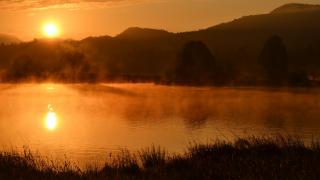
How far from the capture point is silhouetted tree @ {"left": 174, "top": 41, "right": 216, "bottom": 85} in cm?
9362

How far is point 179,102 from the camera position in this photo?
202 feet

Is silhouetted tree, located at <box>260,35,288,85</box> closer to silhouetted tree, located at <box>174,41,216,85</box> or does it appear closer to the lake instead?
silhouetted tree, located at <box>174,41,216,85</box>

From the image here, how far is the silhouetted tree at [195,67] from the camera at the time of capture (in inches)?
3686

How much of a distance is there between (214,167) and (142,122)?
2479cm

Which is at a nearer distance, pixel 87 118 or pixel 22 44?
pixel 87 118

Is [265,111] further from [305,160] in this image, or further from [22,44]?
[22,44]

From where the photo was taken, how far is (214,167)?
15.0 metres

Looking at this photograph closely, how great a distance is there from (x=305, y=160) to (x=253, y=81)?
254 feet

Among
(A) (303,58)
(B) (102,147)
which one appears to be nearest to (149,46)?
(A) (303,58)

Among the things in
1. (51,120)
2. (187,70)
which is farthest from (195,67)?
(51,120)

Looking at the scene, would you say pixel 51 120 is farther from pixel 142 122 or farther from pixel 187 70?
pixel 187 70

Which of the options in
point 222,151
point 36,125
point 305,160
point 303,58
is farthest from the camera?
point 303,58

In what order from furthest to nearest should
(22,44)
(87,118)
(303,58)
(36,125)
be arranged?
1. (22,44)
2. (303,58)
3. (87,118)
4. (36,125)

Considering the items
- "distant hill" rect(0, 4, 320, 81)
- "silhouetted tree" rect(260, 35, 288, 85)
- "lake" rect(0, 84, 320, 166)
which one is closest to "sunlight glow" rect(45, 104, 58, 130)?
"lake" rect(0, 84, 320, 166)
